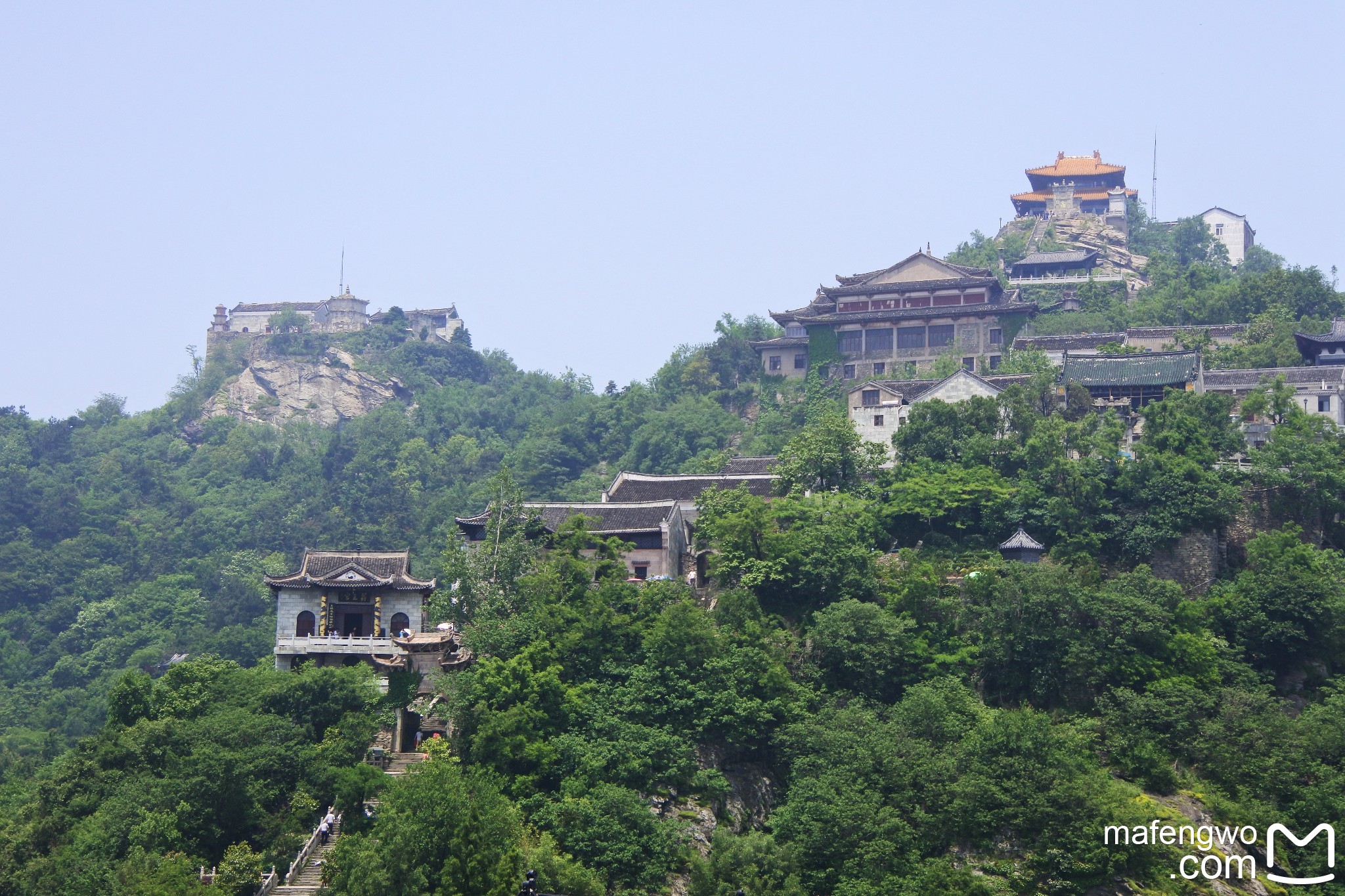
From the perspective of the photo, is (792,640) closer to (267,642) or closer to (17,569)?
(267,642)

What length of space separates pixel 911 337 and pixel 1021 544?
21.1m

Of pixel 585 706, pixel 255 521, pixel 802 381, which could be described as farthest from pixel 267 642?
pixel 585 706

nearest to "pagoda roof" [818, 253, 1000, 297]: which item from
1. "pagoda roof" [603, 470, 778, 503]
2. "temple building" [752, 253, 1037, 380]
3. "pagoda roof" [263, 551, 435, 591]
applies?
"temple building" [752, 253, 1037, 380]

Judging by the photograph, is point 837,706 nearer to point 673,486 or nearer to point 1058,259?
point 673,486

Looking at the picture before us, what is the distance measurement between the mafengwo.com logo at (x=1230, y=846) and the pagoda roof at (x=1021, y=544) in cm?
858

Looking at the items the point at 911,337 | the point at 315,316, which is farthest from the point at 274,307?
the point at 911,337

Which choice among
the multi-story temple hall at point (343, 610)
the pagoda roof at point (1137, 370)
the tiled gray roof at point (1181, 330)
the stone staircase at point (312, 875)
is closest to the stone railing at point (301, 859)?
the stone staircase at point (312, 875)

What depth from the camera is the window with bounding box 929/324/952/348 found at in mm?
55938

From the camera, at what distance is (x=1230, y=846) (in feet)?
93.7

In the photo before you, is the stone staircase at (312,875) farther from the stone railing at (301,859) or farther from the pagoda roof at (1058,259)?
the pagoda roof at (1058,259)

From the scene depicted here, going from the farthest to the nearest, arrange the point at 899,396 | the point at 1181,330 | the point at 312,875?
the point at 1181,330 < the point at 899,396 < the point at 312,875

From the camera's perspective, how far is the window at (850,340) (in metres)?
56.6

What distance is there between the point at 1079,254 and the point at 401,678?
4176 cm

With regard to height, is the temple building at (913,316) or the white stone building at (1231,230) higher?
the white stone building at (1231,230)
